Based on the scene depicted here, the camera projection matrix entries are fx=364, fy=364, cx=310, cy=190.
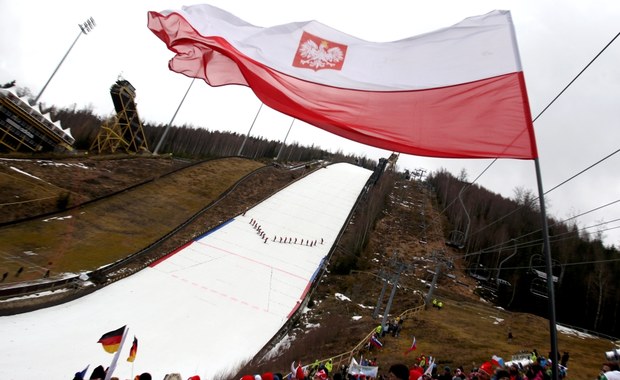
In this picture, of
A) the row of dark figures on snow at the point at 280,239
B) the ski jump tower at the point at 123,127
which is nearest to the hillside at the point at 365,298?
the row of dark figures on snow at the point at 280,239

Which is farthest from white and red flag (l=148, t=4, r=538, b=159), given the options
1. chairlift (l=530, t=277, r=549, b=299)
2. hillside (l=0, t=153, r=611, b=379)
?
chairlift (l=530, t=277, r=549, b=299)

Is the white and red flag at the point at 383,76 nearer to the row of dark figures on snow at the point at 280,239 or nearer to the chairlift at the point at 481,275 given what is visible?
the row of dark figures on snow at the point at 280,239

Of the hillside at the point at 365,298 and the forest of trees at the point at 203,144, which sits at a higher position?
the forest of trees at the point at 203,144

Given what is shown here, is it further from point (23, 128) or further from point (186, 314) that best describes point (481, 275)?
point (23, 128)

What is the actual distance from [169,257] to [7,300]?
27.4ft

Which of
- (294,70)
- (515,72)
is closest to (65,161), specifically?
(294,70)

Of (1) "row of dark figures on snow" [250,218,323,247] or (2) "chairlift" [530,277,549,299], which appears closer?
(2) "chairlift" [530,277,549,299]

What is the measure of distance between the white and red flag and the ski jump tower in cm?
3467

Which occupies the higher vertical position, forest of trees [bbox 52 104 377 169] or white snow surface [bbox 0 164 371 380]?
forest of trees [bbox 52 104 377 169]

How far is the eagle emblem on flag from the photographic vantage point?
6.07 metres

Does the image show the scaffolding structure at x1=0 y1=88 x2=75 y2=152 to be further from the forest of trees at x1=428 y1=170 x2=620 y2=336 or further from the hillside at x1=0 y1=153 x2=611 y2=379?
the forest of trees at x1=428 y1=170 x2=620 y2=336

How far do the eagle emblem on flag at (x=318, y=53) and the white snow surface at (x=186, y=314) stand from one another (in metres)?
10.5

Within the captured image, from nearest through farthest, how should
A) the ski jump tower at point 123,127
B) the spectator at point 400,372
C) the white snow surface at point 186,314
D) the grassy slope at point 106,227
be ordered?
the spectator at point 400,372 < the white snow surface at point 186,314 < the grassy slope at point 106,227 < the ski jump tower at point 123,127

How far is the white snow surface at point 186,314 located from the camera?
11.4m
